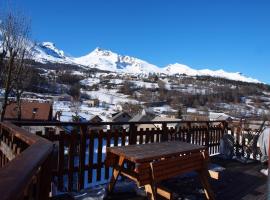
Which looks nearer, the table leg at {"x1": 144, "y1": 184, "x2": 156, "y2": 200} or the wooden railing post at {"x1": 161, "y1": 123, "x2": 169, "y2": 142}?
the table leg at {"x1": 144, "y1": 184, "x2": 156, "y2": 200}

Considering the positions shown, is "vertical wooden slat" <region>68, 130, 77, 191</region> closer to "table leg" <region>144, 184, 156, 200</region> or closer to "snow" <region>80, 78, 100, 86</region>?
"table leg" <region>144, 184, 156, 200</region>

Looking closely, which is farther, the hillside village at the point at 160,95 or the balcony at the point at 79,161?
the hillside village at the point at 160,95

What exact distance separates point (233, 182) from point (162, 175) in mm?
2281

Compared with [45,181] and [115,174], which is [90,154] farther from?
[45,181]

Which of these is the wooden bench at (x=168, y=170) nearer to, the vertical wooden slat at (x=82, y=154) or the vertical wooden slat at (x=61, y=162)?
the vertical wooden slat at (x=82, y=154)

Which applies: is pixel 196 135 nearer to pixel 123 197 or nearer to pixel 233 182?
pixel 233 182

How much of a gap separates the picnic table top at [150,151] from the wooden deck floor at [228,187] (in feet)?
2.26

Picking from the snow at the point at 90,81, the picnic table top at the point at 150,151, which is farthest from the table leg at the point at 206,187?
the snow at the point at 90,81

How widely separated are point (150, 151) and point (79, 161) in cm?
123

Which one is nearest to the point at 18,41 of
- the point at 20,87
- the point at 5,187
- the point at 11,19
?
the point at 11,19

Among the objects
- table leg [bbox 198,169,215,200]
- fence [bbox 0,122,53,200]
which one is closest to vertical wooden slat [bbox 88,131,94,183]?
table leg [bbox 198,169,215,200]

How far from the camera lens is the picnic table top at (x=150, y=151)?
360 cm

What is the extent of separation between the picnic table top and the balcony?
703 millimetres

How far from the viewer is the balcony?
1.41 m
